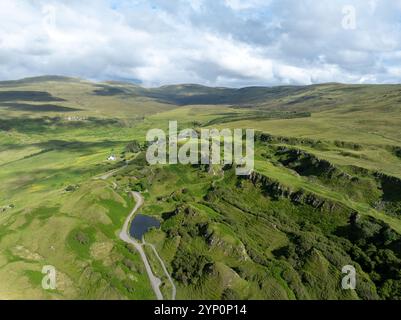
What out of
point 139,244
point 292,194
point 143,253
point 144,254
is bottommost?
point 144,254

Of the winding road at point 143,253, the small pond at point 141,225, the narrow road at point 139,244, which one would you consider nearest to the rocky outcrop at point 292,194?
the small pond at point 141,225

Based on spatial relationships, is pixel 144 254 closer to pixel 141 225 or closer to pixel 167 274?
pixel 167 274

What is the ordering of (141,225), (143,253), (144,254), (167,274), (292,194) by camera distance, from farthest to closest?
(292,194)
(141,225)
(143,253)
(144,254)
(167,274)

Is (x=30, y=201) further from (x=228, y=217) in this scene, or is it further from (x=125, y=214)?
(x=228, y=217)

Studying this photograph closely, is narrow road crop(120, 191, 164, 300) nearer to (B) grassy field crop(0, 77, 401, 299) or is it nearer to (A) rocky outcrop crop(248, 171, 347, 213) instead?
(B) grassy field crop(0, 77, 401, 299)

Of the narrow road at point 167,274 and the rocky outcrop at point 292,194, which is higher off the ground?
the rocky outcrop at point 292,194

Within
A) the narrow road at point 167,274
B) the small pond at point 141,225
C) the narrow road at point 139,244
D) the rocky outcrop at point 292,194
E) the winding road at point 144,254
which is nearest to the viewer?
the narrow road at point 167,274

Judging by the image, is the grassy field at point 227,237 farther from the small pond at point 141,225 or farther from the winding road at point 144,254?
the small pond at point 141,225

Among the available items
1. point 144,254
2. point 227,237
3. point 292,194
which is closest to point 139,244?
point 144,254
